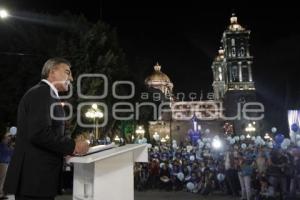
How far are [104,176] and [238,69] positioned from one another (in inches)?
3025

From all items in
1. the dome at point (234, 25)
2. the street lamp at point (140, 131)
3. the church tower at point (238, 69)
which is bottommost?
the street lamp at point (140, 131)

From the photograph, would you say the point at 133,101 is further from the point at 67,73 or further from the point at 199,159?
the point at 67,73

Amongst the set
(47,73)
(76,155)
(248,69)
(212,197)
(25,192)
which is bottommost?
(212,197)

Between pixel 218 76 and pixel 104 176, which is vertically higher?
pixel 218 76

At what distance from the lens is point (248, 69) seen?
7644cm

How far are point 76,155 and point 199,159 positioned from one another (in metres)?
13.8

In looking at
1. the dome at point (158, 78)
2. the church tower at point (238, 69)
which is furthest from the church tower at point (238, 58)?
the dome at point (158, 78)

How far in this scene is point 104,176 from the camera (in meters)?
3.19

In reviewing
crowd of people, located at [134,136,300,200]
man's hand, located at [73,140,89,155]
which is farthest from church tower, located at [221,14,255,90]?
man's hand, located at [73,140,89,155]

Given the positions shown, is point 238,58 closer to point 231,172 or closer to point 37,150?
point 231,172

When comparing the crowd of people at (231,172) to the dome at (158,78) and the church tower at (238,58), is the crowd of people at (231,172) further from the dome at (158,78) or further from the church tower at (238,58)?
the dome at (158,78)

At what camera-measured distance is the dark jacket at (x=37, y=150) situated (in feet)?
8.77

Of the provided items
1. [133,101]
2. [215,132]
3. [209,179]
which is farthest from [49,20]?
[215,132]

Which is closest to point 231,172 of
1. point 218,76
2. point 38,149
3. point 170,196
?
point 170,196
